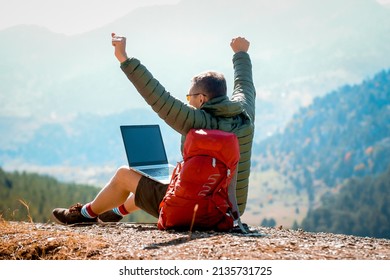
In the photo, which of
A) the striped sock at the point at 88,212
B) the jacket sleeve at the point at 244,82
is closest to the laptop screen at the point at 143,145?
the striped sock at the point at 88,212

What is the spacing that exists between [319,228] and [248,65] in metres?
165

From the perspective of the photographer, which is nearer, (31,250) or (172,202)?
(31,250)

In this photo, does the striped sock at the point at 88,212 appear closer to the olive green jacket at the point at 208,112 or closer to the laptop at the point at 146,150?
the laptop at the point at 146,150

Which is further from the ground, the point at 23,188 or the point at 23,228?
the point at 23,228

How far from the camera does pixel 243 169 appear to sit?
23.1 feet

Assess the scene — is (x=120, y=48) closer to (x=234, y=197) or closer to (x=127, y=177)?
(x=127, y=177)

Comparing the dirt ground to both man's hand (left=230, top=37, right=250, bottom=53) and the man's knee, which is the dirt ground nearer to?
the man's knee

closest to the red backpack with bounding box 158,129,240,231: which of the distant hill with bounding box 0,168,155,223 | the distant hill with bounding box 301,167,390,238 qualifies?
the distant hill with bounding box 0,168,155,223

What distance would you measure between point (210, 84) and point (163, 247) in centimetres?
183

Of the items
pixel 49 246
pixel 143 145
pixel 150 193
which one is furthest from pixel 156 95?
pixel 49 246

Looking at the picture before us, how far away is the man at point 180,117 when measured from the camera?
6.27 m
